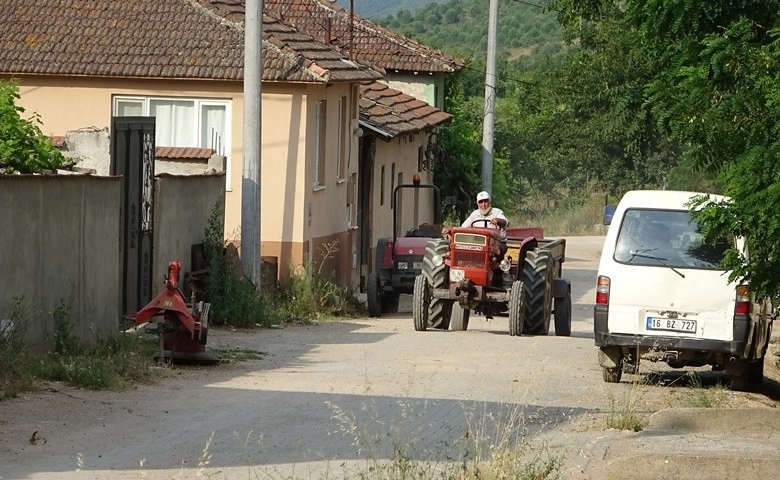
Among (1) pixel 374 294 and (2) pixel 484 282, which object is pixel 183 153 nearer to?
(1) pixel 374 294

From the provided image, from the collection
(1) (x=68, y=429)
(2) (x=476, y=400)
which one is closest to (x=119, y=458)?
(1) (x=68, y=429)

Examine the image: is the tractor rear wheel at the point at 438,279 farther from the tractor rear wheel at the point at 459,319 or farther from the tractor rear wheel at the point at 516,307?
the tractor rear wheel at the point at 516,307

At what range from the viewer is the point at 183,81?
25703 mm

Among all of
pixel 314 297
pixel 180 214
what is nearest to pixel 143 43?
pixel 314 297

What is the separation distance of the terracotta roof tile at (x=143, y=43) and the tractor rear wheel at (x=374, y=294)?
3.38m

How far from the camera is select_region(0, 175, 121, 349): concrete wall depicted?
13.8 metres

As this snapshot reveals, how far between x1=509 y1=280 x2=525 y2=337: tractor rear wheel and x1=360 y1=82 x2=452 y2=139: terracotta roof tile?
11.5 meters

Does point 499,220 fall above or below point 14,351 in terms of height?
above

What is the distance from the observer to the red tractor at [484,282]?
20641 mm

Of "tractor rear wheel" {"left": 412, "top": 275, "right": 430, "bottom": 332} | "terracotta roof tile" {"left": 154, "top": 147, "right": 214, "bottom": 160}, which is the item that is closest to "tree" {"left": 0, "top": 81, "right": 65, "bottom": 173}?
"terracotta roof tile" {"left": 154, "top": 147, "right": 214, "bottom": 160}

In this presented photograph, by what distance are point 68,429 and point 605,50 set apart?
36670mm

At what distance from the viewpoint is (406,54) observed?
1671 inches

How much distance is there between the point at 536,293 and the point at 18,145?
7.79 m

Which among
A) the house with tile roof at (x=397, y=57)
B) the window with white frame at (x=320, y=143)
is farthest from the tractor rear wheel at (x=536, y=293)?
the house with tile roof at (x=397, y=57)
